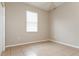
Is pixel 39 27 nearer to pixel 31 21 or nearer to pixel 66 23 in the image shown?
pixel 31 21

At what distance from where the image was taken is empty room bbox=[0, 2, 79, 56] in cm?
288

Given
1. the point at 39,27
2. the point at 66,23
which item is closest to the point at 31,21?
the point at 39,27

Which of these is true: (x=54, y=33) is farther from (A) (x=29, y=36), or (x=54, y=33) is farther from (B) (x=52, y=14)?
(A) (x=29, y=36)

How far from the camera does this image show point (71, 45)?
10.4 ft

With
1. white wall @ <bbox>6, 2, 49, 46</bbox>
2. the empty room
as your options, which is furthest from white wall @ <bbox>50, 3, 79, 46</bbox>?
white wall @ <bbox>6, 2, 49, 46</bbox>

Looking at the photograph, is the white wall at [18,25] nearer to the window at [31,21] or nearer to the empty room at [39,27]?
the empty room at [39,27]

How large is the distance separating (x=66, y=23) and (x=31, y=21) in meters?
1.63

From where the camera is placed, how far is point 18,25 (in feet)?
10.9

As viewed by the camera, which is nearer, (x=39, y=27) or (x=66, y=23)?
(x=66, y=23)

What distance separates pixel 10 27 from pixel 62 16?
2.34 metres

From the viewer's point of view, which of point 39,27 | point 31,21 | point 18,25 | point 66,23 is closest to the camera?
point 18,25

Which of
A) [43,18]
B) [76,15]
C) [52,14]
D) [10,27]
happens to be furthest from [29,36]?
[76,15]

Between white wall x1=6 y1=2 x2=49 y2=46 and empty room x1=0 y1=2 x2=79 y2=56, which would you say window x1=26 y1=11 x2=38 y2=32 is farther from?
white wall x1=6 y1=2 x2=49 y2=46

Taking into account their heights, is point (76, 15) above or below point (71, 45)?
above
